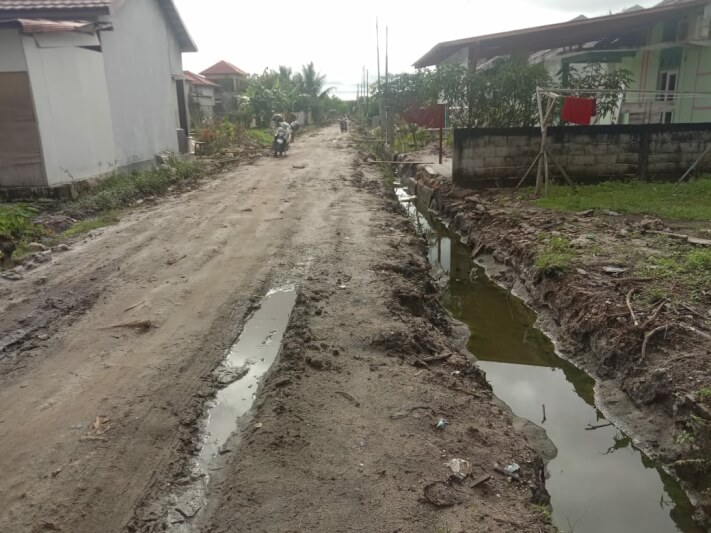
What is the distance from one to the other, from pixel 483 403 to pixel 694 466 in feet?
4.84

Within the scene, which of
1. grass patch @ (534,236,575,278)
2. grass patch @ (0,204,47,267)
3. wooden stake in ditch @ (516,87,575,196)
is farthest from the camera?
wooden stake in ditch @ (516,87,575,196)

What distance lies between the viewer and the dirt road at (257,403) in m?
3.02

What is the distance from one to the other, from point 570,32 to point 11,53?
13255 mm

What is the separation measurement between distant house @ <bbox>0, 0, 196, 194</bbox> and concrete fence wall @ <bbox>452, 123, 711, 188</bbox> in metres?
7.88

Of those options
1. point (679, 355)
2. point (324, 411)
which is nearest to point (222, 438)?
point (324, 411)

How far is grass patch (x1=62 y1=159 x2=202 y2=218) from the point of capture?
1056 centimetres

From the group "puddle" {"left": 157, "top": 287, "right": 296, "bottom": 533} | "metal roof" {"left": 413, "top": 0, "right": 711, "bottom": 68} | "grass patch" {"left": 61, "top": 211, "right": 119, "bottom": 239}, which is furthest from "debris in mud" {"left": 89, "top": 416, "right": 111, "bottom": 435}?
"metal roof" {"left": 413, "top": 0, "right": 711, "bottom": 68}

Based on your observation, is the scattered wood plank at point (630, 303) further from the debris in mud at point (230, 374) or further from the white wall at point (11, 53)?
the white wall at point (11, 53)

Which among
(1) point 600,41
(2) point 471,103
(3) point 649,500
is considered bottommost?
(3) point 649,500

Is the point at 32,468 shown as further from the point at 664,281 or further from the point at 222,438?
the point at 664,281

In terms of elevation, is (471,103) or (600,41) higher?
(600,41)

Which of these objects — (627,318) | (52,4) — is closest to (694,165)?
(627,318)

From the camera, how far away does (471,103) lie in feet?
45.6

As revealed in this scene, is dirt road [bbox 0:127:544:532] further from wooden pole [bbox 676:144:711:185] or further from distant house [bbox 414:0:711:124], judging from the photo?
distant house [bbox 414:0:711:124]
